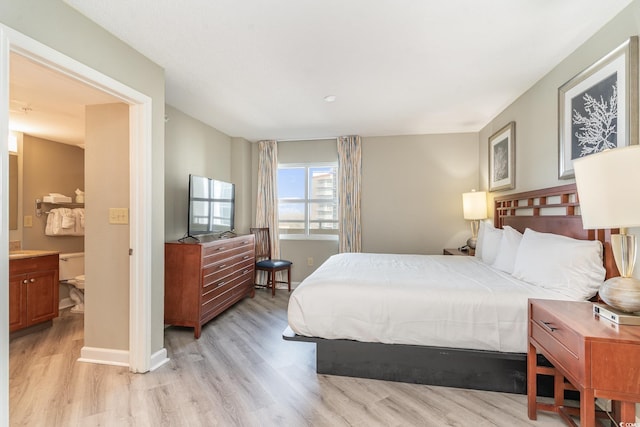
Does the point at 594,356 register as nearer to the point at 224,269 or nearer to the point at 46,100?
the point at 224,269

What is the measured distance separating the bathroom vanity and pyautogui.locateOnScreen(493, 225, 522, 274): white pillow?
467 centimetres

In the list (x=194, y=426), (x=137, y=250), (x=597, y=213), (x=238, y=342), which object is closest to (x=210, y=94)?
(x=137, y=250)

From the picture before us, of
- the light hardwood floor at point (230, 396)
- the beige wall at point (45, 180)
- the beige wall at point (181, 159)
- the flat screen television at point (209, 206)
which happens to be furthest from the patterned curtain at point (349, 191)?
the beige wall at point (45, 180)

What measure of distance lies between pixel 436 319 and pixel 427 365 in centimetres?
42

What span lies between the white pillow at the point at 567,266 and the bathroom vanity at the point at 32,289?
4.63 metres

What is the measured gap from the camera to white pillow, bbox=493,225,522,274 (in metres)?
2.56

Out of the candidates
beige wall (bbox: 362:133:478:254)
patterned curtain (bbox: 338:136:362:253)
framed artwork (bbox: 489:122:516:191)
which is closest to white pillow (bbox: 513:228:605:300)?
framed artwork (bbox: 489:122:516:191)

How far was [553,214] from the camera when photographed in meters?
2.51

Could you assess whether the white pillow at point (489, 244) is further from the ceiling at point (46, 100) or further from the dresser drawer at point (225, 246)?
the ceiling at point (46, 100)

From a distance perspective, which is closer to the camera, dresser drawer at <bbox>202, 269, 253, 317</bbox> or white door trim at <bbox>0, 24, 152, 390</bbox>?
white door trim at <bbox>0, 24, 152, 390</bbox>

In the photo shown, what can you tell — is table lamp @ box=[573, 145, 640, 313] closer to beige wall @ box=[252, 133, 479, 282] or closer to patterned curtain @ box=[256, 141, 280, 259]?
beige wall @ box=[252, 133, 479, 282]

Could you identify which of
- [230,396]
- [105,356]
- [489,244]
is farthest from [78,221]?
[489,244]

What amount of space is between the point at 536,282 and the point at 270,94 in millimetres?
2836

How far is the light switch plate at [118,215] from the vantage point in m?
2.41
